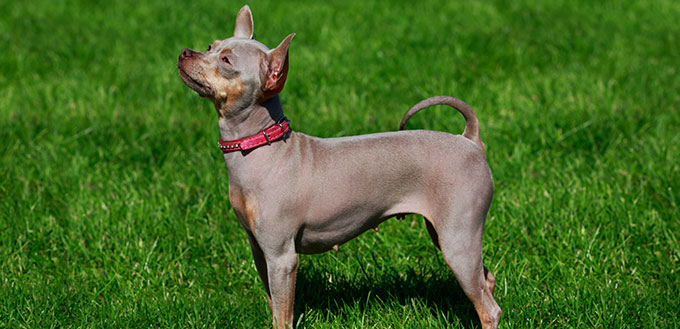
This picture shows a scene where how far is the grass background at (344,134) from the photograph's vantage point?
391 centimetres

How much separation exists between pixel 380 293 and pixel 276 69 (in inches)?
62.7

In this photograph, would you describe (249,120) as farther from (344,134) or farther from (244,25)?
(344,134)

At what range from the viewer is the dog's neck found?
314cm

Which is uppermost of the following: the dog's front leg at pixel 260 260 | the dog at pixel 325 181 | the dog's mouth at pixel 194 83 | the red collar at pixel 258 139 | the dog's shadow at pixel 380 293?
the dog's mouth at pixel 194 83

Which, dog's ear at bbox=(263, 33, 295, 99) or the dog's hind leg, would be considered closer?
dog's ear at bbox=(263, 33, 295, 99)

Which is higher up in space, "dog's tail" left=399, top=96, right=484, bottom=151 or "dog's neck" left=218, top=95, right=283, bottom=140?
"dog's neck" left=218, top=95, right=283, bottom=140

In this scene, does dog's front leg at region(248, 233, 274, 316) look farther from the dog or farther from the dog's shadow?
the dog's shadow

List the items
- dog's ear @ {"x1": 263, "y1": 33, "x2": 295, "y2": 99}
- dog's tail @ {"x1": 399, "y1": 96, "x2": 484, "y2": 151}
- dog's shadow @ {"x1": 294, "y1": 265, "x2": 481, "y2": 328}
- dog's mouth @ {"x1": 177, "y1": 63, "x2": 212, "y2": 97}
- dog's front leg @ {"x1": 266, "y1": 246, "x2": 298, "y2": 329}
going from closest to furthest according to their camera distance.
Result: dog's ear @ {"x1": 263, "y1": 33, "x2": 295, "y2": 99} < dog's mouth @ {"x1": 177, "y1": 63, "x2": 212, "y2": 97} < dog's front leg @ {"x1": 266, "y1": 246, "x2": 298, "y2": 329} < dog's tail @ {"x1": 399, "y1": 96, "x2": 484, "y2": 151} < dog's shadow @ {"x1": 294, "y1": 265, "x2": 481, "y2": 328}

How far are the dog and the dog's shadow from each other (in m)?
0.63

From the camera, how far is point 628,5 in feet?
32.7

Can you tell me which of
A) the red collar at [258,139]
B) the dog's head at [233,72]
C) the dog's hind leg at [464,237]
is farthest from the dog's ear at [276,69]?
the dog's hind leg at [464,237]

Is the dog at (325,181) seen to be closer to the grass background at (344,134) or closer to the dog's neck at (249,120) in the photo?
the dog's neck at (249,120)

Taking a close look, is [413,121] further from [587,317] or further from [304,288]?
[587,317]

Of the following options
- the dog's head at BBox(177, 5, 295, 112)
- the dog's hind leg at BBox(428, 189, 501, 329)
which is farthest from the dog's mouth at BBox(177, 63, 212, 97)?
the dog's hind leg at BBox(428, 189, 501, 329)
